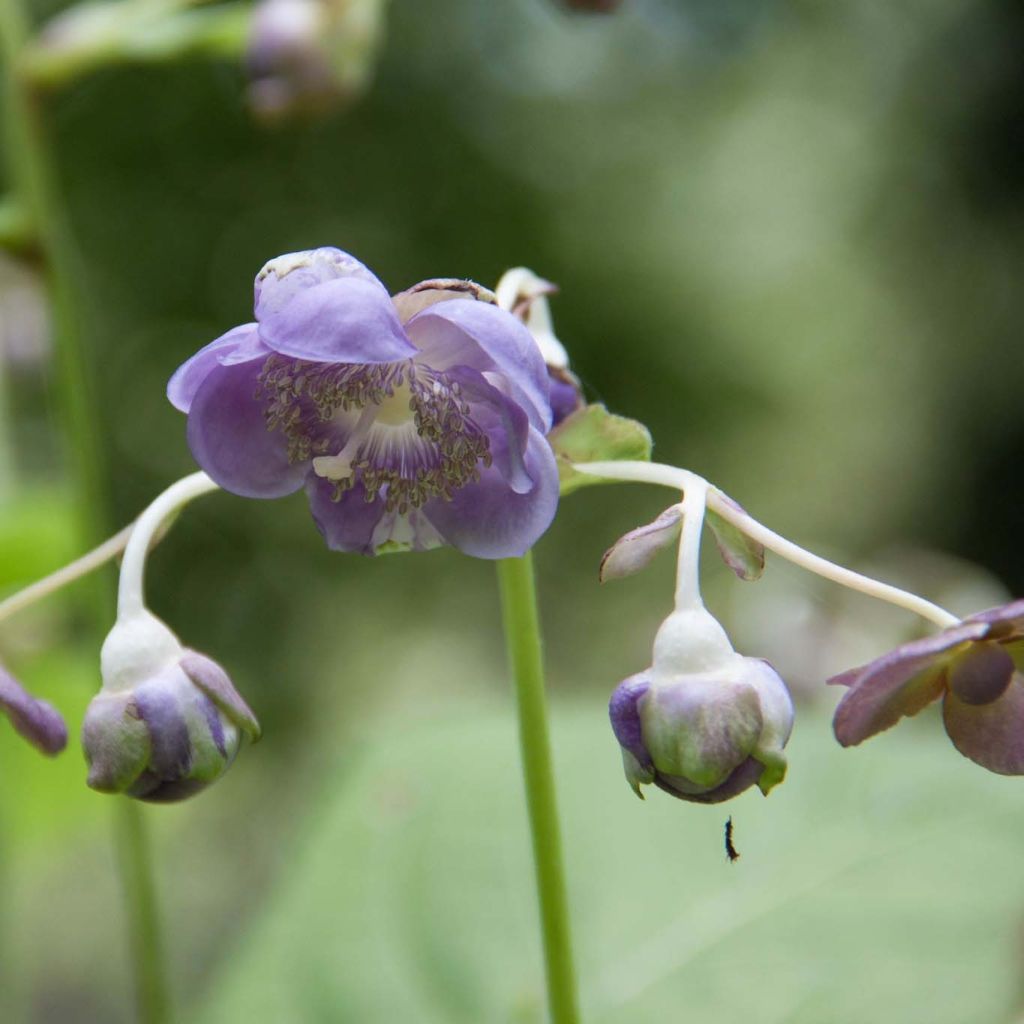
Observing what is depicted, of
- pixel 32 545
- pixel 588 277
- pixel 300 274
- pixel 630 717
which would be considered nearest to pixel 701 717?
pixel 630 717

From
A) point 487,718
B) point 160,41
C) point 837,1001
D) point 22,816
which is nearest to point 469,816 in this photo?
point 487,718

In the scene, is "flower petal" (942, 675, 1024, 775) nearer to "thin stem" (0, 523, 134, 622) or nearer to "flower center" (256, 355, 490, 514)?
"flower center" (256, 355, 490, 514)

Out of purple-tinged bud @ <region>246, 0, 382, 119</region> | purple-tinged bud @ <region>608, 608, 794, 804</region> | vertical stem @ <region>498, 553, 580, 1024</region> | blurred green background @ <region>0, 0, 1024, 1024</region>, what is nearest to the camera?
purple-tinged bud @ <region>608, 608, 794, 804</region>

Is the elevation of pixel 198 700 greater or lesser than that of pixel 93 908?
greater

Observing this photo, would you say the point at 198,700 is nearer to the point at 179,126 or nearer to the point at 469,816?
the point at 469,816

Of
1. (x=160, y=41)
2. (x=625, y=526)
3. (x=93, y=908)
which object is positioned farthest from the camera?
(x=625, y=526)

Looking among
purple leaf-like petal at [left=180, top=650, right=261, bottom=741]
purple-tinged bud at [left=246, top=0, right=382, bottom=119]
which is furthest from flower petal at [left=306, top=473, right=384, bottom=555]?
purple-tinged bud at [left=246, top=0, right=382, bottom=119]
